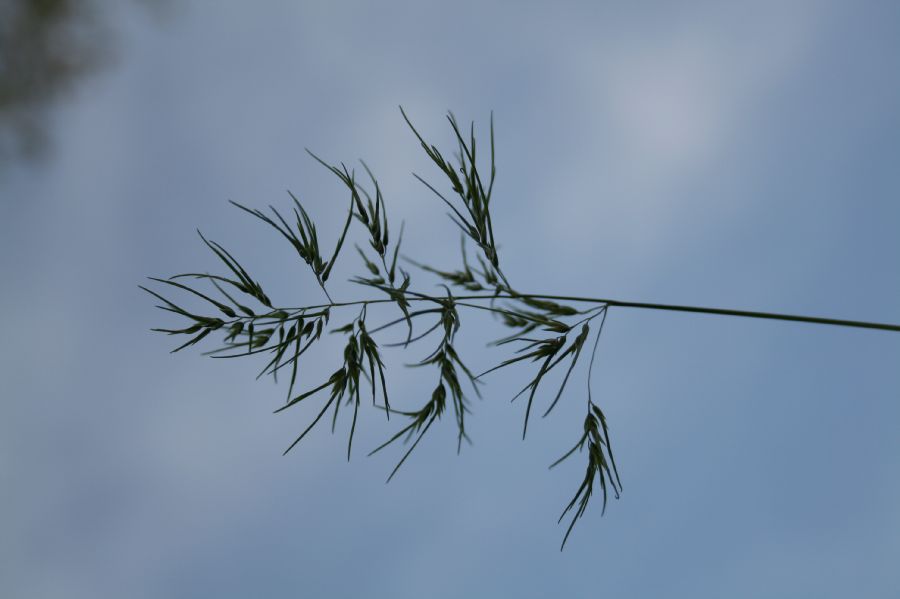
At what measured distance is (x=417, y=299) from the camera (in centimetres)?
77

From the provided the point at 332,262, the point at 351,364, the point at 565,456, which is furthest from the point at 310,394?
the point at 565,456

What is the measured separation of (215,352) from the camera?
0.81m

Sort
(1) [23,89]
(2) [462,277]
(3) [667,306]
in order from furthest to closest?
(1) [23,89] → (2) [462,277] → (3) [667,306]

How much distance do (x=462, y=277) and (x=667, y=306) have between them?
0.73ft

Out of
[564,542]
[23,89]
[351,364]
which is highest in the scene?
[23,89]

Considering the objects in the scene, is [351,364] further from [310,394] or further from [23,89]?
[23,89]

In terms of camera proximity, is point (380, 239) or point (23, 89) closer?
point (380, 239)

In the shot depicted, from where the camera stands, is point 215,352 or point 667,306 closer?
point 667,306

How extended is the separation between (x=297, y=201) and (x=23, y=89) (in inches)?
126

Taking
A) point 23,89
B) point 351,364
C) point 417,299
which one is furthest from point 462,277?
point 23,89

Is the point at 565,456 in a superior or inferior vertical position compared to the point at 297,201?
inferior

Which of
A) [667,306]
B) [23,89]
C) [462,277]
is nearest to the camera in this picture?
[667,306]

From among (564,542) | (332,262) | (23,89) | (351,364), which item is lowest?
(564,542)

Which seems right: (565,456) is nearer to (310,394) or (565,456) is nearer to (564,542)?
(564,542)
